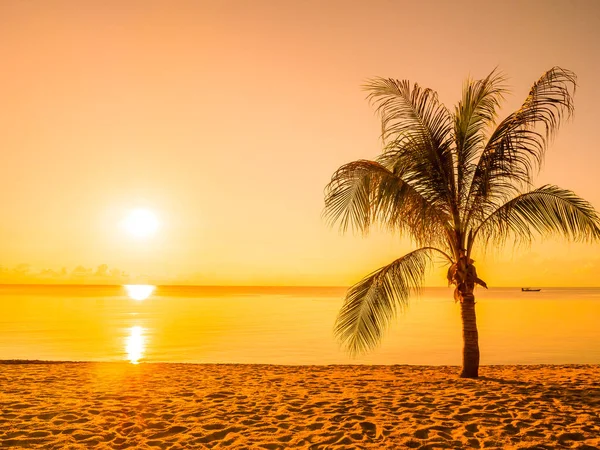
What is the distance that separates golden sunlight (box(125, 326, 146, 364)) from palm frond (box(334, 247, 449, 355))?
9.04 meters

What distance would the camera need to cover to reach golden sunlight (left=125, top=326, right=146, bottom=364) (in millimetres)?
17328

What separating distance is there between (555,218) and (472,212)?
144 cm

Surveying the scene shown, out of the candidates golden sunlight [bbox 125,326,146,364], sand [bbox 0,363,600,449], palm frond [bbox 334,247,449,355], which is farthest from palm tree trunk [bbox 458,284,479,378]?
golden sunlight [bbox 125,326,146,364]

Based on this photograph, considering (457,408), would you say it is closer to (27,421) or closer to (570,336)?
(27,421)

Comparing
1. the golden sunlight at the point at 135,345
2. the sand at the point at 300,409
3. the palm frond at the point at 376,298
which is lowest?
the sand at the point at 300,409

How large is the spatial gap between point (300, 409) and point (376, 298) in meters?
2.79

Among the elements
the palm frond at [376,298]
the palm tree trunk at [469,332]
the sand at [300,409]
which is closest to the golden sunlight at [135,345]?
the sand at [300,409]

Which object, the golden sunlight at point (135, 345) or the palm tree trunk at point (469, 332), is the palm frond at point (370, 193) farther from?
the golden sunlight at point (135, 345)

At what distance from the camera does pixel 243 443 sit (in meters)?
5.95

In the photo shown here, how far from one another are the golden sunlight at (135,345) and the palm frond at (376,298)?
9038mm

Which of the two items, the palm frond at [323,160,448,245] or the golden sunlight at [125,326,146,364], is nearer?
the palm frond at [323,160,448,245]

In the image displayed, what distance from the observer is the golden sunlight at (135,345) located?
1733cm

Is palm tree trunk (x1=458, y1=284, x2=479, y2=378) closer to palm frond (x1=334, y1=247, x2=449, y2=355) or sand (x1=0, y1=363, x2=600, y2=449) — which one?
sand (x1=0, y1=363, x2=600, y2=449)

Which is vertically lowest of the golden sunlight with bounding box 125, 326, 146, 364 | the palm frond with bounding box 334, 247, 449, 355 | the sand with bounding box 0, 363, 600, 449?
the sand with bounding box 0, 363, 600, 449
